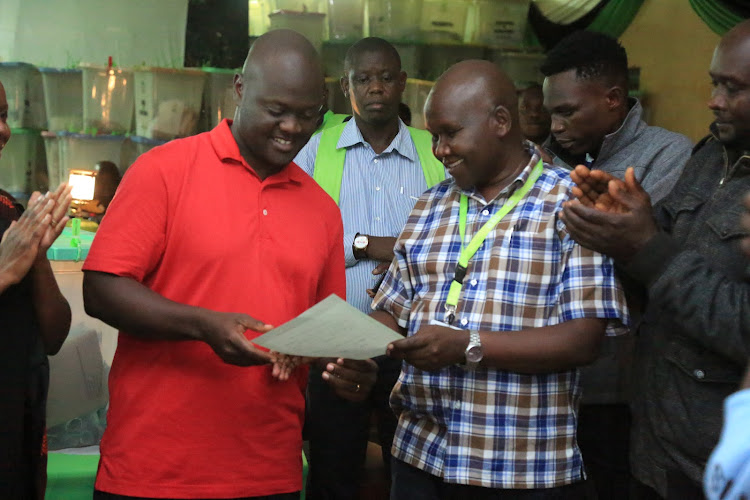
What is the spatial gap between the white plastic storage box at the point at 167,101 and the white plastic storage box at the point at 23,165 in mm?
1038

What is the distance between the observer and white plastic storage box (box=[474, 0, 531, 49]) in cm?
692

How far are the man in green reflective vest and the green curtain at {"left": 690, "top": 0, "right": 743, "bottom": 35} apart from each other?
2.45 metres

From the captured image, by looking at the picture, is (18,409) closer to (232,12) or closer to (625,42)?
(232,12)

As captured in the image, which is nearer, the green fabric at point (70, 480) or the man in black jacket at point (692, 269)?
the man in black jacket at point (692, 269)

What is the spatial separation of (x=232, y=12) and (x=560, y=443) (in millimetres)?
5375

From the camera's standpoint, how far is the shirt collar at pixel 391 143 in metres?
3.46

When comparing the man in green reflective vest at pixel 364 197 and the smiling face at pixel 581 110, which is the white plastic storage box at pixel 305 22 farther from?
the smiling face at pixel 581 110

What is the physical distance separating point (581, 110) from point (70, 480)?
2188mm

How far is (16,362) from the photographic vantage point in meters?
2.13

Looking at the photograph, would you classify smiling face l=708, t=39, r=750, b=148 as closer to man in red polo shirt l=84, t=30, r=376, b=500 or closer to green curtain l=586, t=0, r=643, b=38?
man in red polo shirt l=84, t=30, r=376, b=500

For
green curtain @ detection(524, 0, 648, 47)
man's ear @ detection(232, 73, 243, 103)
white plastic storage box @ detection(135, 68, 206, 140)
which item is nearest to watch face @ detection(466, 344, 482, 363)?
man's ear @ detection(232, 73, 243, 103)

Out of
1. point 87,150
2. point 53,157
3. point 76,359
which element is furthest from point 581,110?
point 53,157

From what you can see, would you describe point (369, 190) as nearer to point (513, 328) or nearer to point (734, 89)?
point (513, 328)

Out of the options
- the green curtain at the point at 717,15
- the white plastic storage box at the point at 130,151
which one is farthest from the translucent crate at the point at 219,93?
the green curtain at the point at 717,15
